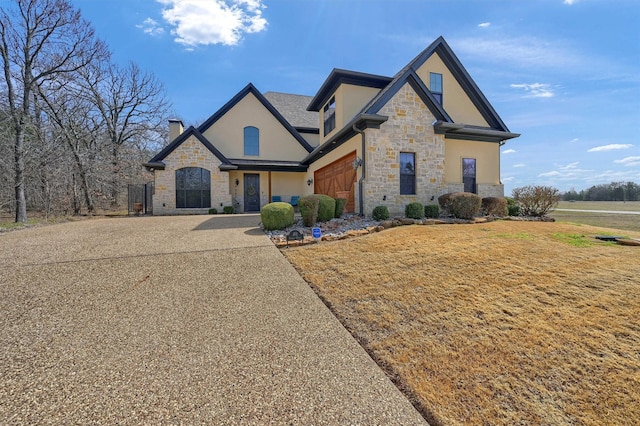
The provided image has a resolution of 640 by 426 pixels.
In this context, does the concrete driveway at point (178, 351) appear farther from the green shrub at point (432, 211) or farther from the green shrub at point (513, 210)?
the green shrub at point (513, 210)

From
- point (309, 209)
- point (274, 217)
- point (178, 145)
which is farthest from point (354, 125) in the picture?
point (178, 145)

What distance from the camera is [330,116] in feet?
47.3

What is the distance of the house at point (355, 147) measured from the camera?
33.4ft

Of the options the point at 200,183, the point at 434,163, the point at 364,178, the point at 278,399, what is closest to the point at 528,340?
the point at 278,399

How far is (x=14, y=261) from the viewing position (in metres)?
5.12

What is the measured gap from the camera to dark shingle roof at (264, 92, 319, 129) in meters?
20.3

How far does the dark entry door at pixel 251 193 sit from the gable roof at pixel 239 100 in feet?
12.8

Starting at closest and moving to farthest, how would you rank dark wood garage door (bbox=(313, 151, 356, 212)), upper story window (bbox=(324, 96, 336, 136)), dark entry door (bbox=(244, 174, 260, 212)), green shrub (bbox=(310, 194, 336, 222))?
green shrub (bbox=(310, 194, 336, 222)) → dark wood garage door (bbox=(313, 151, 356, 212)) → upper story window (bbox=(324, 96, 336, 136)) → dark entry door (bbox=(244, 174, 260, 212))

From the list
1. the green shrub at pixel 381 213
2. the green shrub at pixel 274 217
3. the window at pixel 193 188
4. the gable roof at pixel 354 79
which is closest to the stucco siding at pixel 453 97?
the gable roof at pixel 354 79

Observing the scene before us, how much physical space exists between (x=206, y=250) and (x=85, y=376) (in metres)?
3.82

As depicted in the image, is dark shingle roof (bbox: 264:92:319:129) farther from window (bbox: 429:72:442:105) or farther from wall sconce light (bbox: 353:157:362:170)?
wall sconce light (bbox: 353:157:362:170)

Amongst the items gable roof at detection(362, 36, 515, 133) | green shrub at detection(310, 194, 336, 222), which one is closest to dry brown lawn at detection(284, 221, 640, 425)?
green shrub at detection(310, 194, 336, 222)

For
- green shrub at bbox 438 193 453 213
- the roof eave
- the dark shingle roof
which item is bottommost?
green shrub at bbox 438 193 453 213

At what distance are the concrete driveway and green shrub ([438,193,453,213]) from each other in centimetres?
744
